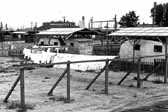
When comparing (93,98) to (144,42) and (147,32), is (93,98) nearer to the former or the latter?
(144,42)

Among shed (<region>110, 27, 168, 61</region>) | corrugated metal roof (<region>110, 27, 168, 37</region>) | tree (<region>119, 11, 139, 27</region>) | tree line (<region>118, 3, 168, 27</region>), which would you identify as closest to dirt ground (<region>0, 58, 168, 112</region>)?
corrugated metal roof (<region>110, 27, 168, 37</region>)

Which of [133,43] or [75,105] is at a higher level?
[133,43]

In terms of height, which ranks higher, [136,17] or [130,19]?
[136,17]

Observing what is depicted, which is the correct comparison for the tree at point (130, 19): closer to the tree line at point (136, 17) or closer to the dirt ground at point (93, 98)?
the tree line at point (136, 17)

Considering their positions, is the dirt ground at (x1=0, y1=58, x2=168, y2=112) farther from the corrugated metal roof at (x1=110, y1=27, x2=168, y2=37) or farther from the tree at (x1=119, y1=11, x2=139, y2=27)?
the tree at (x1=119, y1=11, x2=139, y2=27)

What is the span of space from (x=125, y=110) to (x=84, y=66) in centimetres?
1175

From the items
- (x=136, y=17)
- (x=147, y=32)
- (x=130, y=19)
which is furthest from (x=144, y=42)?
(x=136, y=17)

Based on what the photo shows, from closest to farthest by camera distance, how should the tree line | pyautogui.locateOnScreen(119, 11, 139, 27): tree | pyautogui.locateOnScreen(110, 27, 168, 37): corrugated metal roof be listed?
pyautogui.locateOnScreen(110, 27, 168, 37): corrugated metal roof → the tree line → pyautogui.locateOnScreen(119, 11, 139, 27): tree

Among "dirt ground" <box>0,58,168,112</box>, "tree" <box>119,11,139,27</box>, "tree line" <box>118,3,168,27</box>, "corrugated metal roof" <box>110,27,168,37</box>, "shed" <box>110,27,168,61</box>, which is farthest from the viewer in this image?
"tree" <box>119,11,139,27</box>

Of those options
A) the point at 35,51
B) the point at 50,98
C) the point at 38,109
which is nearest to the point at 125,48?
the point at 35,51

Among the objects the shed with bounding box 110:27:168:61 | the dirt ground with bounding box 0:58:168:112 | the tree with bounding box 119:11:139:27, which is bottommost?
the dirt ground with bounding box 0:58:168:112

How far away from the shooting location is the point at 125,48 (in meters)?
25.7

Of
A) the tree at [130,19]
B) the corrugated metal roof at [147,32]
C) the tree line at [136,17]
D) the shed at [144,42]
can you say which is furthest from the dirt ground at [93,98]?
the tree at [130,19]

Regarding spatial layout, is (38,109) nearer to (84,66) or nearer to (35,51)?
(84,66)
